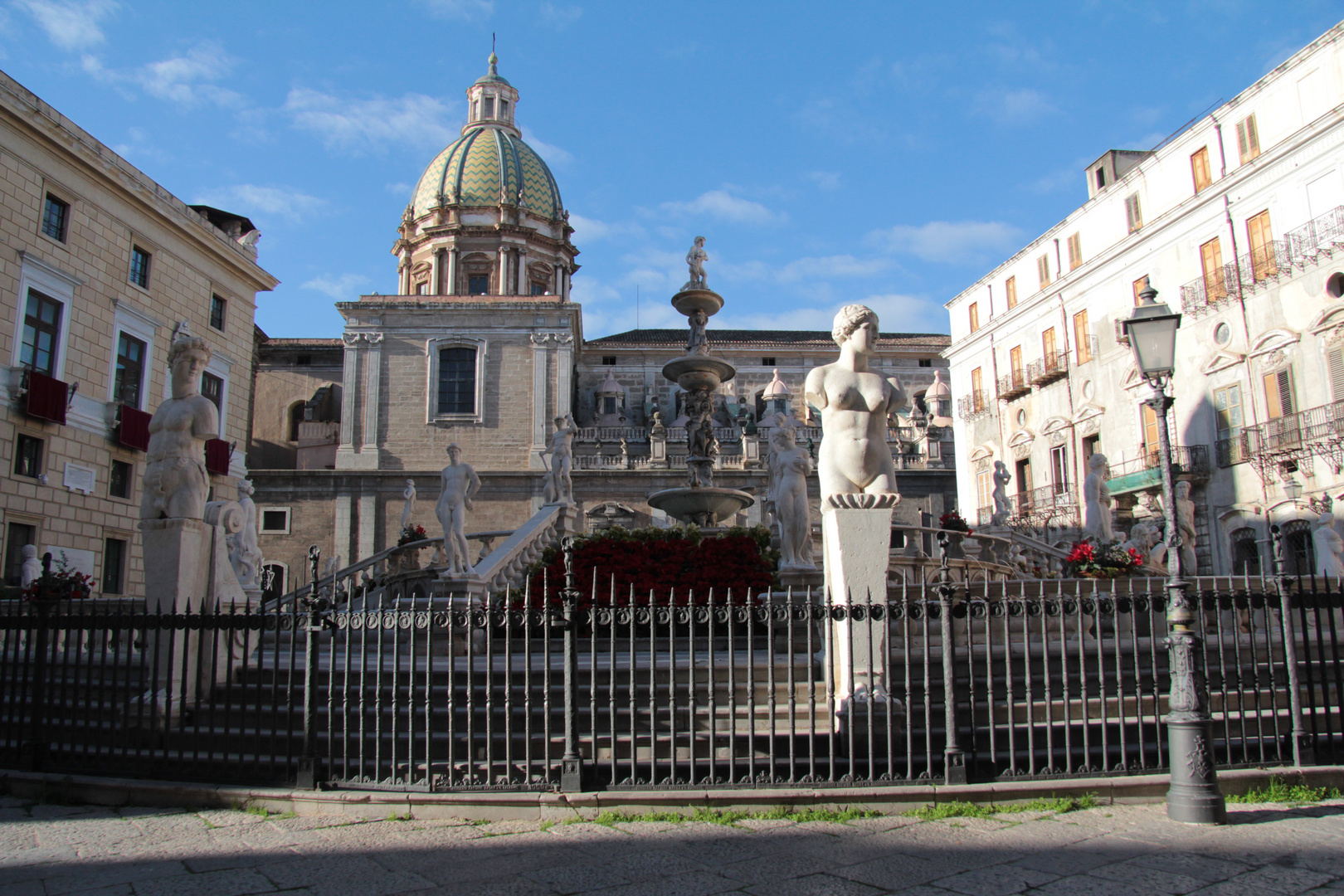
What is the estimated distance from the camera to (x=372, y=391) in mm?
41312

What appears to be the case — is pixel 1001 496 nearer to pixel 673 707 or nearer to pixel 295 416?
pixel 673 707

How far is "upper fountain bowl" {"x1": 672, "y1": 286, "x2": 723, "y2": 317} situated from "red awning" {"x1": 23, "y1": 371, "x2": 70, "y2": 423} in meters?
13.5

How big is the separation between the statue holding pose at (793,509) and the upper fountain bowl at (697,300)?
16.0 feet

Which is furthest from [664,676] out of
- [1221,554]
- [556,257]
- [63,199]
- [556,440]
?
[556,257]

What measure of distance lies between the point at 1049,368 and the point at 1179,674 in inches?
1127

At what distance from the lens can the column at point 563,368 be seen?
4150cm

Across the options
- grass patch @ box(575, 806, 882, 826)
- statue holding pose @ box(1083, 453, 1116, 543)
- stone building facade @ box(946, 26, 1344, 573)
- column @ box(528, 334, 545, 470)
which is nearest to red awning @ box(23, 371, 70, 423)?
grass patch @ box(575, 806, 882, 826)

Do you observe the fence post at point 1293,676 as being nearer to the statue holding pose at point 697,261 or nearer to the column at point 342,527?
the statue holding pose at point 697,261

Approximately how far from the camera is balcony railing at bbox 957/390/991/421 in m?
37.0

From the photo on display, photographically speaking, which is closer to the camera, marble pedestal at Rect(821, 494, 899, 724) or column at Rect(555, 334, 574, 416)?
marble pedestal at Rect(821, 494, 899, 724)

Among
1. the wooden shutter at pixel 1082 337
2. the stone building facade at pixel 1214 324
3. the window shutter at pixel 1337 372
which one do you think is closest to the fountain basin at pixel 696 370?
the stone building facade at pixel 1214 324

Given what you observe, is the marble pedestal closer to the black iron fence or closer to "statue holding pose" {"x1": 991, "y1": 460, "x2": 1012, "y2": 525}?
the black iron fence

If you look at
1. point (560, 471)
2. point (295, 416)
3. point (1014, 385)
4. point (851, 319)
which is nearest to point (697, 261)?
point (560, 471)

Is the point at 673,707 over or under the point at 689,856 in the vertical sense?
over
